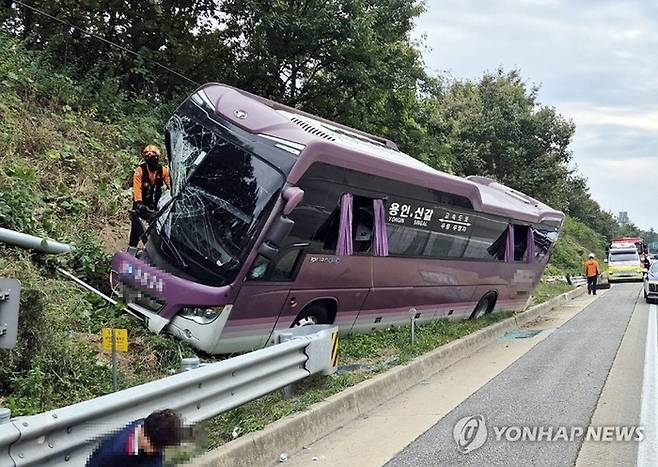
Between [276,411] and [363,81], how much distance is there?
12864 millimetres

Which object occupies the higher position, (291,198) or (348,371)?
(291,198)

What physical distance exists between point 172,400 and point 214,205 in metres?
3.63

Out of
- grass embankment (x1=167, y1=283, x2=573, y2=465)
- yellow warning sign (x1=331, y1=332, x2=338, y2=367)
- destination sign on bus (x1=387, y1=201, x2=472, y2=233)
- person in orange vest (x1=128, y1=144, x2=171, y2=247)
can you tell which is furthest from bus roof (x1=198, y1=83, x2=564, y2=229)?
grass embankment (x1=167, y1=283, x2=573, y2=465)

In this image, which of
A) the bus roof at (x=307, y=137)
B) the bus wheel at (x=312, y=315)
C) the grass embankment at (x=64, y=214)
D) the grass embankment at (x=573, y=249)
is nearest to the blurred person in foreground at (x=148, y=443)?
the grass embankment at (x=64, y=214)

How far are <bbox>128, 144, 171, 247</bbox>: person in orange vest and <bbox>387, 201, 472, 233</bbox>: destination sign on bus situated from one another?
3513 millimetres

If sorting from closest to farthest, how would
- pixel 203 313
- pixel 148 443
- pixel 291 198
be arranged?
pixel 148 443 < pixel 203 313 < pixel 291 198

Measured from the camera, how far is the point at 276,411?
5773mm

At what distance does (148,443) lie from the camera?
117 inches

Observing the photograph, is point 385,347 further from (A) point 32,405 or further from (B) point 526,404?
(A) point 32,405

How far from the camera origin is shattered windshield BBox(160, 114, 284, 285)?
7.49m

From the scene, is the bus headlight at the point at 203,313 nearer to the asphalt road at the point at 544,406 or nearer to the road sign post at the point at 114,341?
the road sign post at the point at 114,341

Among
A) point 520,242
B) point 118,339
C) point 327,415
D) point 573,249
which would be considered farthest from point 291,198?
point 573,249
